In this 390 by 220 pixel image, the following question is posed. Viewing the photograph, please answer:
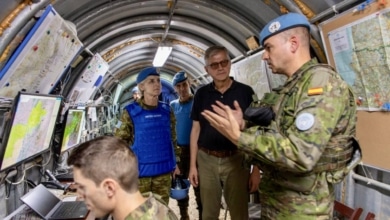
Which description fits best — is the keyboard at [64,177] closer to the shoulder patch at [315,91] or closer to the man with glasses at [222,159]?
the man with glasses at [222,159]

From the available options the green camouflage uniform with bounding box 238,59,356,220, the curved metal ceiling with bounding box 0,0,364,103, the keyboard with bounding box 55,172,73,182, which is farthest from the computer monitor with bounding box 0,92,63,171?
the green camouflage uniform with bounding box 238,59,356,220

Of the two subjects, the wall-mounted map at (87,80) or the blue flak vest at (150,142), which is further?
the wall-mounted map at (87,80)

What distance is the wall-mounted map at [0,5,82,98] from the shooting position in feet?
6.96

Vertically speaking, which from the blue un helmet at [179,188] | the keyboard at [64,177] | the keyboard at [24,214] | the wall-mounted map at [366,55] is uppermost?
the wall-mounted map at [366,55]

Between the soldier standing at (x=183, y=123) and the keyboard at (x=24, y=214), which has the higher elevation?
the soldier standing at (x=183, y=123)

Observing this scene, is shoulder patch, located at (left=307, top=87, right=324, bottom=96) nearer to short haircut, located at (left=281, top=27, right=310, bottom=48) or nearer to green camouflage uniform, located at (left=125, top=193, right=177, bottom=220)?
short haircut, located at (left=281, top=27, right=310, bottom=48)

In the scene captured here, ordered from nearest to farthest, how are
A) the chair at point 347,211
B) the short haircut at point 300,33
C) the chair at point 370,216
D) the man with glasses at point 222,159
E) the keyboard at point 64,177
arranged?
the short haircut at point 300,33
the chair at point 370,216
the chair at point 347,211
the man with glasses at point 222,159
the keyboard at point 64,177

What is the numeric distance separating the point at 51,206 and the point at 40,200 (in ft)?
0.34

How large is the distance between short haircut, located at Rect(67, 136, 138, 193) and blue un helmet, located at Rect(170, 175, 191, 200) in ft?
8.44

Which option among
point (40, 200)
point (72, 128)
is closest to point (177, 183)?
point (72, 128)

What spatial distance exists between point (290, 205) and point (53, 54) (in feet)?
7.33

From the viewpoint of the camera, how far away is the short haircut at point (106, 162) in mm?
1276

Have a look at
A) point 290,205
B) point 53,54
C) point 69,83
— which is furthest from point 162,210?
point 69,83

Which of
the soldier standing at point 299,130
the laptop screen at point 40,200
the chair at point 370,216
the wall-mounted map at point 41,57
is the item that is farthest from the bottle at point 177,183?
the chair at point 370,216
